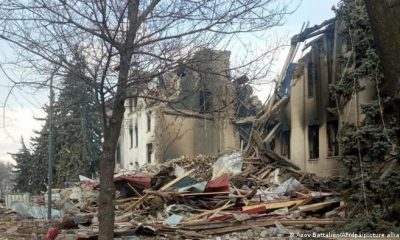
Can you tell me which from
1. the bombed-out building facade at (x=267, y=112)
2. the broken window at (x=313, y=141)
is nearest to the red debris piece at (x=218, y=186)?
the bombed-out building facade at (x=267, y=112)

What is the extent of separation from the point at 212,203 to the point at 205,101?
896 centimetres

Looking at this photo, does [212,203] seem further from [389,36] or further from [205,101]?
[389,36]

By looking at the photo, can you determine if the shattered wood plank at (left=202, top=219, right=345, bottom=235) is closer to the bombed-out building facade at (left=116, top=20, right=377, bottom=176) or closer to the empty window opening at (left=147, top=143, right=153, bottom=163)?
the bombed-out building facade at (left=116, top=20, right=377, bottom=176)

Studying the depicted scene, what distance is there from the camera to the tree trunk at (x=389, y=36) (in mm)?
3727

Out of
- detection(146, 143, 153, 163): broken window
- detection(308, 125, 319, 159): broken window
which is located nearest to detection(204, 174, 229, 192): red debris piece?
detection(308, 125, 319, 159): broken window

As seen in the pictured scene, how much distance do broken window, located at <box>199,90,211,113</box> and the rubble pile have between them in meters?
4.45

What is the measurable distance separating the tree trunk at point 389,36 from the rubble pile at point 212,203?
8522mm

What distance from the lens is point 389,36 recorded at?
375cm

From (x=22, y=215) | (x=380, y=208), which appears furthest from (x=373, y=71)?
(x=22, y=215)

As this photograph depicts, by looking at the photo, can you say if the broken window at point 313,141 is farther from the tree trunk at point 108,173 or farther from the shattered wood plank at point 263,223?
the tree trunk at point 108,173

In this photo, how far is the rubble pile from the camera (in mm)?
12726

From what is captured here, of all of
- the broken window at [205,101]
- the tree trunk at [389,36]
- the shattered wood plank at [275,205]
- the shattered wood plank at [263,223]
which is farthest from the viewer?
the shattered wood plank at [275,205]

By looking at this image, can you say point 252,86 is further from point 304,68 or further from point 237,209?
point 304,68

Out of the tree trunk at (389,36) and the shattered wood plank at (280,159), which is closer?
the tree trunk at (389,36)
